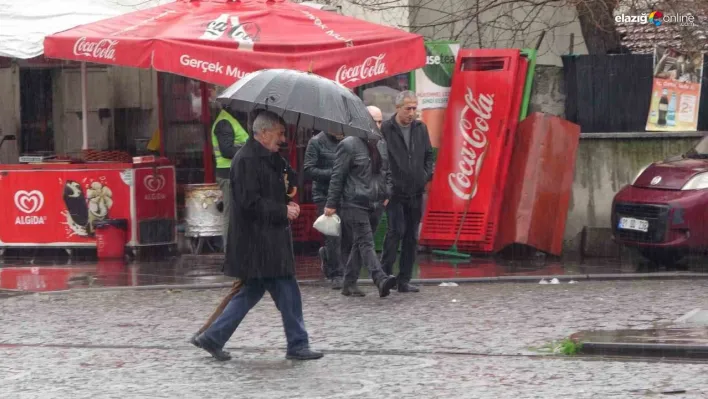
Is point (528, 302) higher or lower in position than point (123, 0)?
lower

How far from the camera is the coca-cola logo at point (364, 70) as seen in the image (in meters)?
14.1

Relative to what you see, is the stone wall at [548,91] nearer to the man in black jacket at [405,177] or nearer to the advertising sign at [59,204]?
the man in black jacket at [405,177]

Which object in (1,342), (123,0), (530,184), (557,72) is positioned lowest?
(1,342)

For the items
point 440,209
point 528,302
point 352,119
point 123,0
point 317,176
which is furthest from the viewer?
point 123,0

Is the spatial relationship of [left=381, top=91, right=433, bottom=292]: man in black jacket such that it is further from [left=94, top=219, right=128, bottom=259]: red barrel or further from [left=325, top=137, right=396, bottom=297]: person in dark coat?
[left=94, top=219, right=128, bottom=259]: red barrel

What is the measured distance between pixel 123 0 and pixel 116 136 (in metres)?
2.66

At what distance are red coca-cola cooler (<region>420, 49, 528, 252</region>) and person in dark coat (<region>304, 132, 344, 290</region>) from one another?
2.88m

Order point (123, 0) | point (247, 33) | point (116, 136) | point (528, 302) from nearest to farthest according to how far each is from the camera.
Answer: point (528, 302), point (247, 33), point (123, 0), point (116, 136)

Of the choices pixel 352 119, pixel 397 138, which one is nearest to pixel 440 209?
pixel 397 138

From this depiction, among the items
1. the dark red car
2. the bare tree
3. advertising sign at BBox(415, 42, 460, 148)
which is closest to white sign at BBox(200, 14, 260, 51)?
advertising sign at BBox(415, 42, 460, 148)

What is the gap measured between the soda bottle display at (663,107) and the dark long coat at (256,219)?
8.47 metres

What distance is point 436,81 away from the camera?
51.6 ft

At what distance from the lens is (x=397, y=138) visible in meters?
11.9

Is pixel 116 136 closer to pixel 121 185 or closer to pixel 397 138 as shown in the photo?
pixel 121 185
